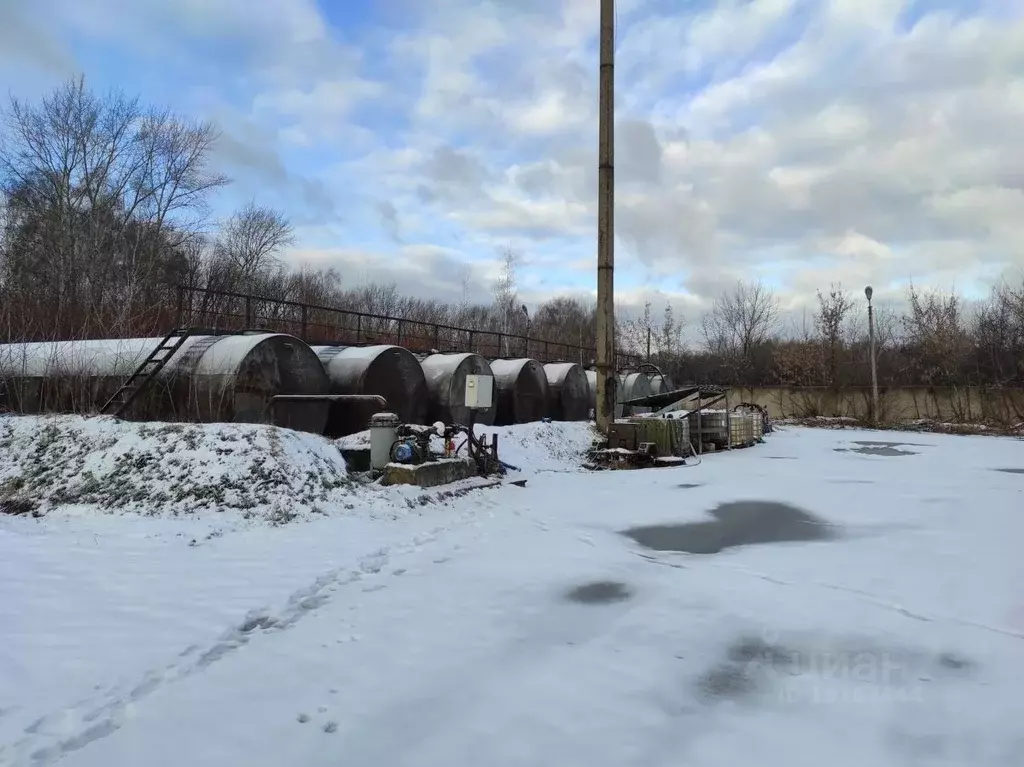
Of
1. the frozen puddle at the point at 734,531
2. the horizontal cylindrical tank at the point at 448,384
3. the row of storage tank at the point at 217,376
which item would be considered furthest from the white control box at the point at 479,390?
the frozen puddle at the point at 734,531

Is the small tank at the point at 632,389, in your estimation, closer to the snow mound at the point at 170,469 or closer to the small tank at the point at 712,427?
the small tank at the point at 712,427

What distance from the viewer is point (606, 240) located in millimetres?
18047

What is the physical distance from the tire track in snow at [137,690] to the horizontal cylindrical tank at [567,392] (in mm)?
15424

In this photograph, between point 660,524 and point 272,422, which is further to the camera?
point 272,422

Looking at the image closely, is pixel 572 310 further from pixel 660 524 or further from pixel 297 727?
pixel 297 727

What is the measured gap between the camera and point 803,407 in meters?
37.9

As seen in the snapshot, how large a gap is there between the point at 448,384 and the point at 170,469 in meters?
7.65

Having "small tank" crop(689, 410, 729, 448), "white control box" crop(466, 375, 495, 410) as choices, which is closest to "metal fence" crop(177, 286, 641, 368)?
"white control box" crop(466, 375, 495, 410)

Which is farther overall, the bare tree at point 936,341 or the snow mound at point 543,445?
the bare tree at point 936,341

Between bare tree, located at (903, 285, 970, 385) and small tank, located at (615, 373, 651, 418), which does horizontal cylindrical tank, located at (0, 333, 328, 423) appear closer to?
small tank, located at (615, 373, 651, 418)

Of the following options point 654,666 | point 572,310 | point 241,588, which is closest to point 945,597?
point 654,666

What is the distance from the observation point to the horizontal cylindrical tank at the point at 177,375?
10.5 meters

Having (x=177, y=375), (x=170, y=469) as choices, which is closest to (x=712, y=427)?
(x=177, y=375)

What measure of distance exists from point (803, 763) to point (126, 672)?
138 inches
